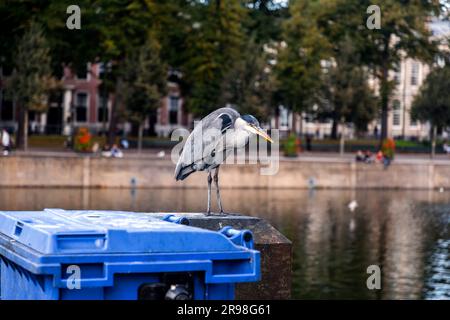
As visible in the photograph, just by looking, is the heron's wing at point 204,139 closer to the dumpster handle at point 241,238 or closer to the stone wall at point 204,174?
the dumpster handle at point 241,238

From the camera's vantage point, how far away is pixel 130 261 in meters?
7.41

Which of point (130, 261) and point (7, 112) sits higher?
point (130, 261)

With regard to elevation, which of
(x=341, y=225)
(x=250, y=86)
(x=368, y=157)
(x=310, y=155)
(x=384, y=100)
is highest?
(x=250, y=86)

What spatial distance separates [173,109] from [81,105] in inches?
342

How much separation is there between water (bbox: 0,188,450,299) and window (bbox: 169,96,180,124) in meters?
40.4

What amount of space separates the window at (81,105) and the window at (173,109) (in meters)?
7.92

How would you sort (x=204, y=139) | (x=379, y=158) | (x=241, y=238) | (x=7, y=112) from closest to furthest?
1. (x=241, y=238)
2. (x=204, y=139)
3. (x=379, y=158)
4. (x=7, y=112)

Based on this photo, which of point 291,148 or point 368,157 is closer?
point 291,148

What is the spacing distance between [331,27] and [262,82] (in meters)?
11.7

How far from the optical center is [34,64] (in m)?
61.0

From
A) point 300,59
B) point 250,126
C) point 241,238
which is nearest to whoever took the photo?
point 241,238

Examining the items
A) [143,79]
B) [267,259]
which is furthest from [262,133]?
[143,79]

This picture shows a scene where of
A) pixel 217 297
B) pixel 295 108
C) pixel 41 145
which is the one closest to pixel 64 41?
pixel 41 145

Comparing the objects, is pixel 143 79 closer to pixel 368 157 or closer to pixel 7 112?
pixel 368 157
